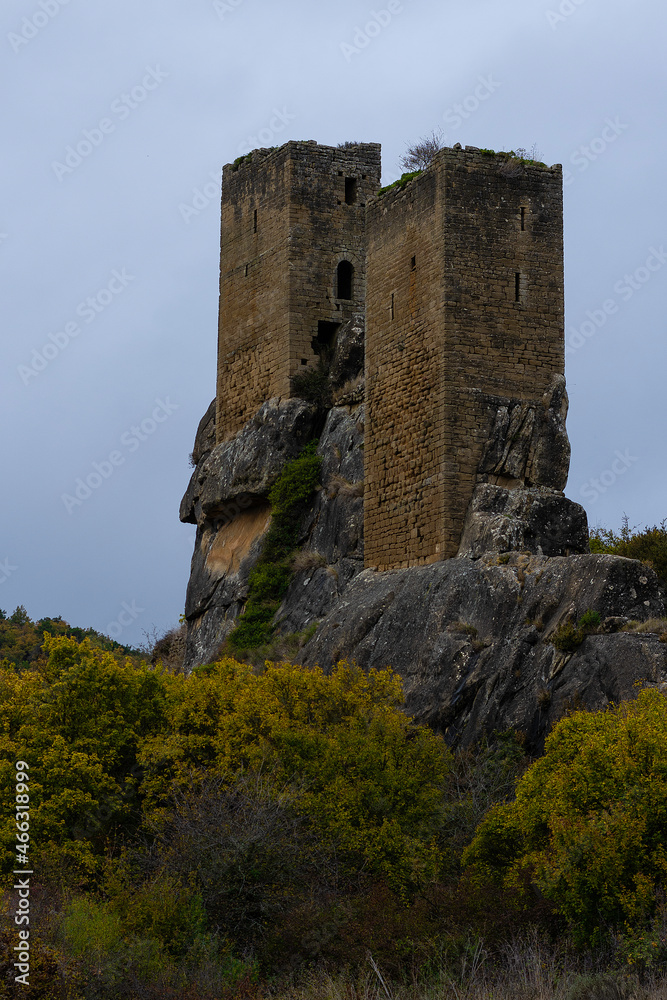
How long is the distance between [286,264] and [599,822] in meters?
20.0

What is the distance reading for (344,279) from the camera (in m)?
33.6

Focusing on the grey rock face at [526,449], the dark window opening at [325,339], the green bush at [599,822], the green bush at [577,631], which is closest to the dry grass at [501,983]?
the green bush at [599,822]

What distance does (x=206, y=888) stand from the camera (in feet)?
58.3

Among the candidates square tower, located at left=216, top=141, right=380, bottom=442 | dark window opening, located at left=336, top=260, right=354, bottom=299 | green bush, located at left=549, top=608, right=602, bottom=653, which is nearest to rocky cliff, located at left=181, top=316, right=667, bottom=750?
green bush, located at left=549, top=608, right=602, bottom=653

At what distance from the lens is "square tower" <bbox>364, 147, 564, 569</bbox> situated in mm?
25484

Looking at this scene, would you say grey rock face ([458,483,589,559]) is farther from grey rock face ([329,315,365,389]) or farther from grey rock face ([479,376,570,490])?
grey rock face ([329,315,365,389])

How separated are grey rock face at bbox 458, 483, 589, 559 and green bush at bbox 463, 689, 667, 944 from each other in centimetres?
722

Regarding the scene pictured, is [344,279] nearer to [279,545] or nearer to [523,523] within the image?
[279,545]

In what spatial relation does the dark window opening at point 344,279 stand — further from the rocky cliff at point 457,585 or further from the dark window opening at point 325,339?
the rocky cliff at point 457,585

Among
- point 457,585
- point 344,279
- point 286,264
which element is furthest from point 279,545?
point 457,585

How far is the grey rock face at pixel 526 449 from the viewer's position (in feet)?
83.7

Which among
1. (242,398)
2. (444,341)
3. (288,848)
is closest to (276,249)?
(242,398)

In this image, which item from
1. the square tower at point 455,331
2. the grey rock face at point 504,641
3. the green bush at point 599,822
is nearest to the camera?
the green bush at point 599,822

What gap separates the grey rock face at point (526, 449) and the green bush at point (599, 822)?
8.83 meters
